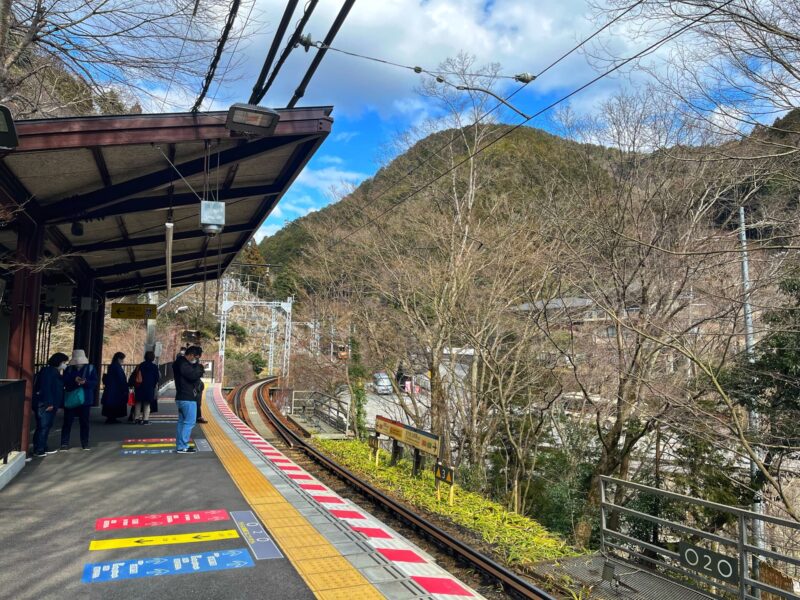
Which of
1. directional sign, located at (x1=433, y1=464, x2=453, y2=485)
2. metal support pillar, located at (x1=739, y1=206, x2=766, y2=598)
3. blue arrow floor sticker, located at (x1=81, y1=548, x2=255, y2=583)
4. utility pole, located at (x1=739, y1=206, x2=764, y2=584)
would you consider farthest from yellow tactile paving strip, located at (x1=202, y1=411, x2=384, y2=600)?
metal support pillar, located at (x1=739, y1=206, x2=766, y2=598)

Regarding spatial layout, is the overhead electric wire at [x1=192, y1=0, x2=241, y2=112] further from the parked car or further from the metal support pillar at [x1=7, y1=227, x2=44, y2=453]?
the parked car

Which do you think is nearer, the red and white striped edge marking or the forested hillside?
the red and white striped edge marking

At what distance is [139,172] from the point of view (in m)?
8.70

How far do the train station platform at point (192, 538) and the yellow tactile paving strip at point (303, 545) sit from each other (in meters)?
0.01

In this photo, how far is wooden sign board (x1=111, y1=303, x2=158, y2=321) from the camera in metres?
17.8

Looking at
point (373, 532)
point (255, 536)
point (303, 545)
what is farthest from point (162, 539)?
point (373, 532)

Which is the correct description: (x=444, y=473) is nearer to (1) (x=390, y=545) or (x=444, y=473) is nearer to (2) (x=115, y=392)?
(1) (x=390, y=545)

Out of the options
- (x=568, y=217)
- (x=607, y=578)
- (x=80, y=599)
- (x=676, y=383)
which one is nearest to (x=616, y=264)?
(x=568, y=217)

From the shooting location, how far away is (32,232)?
8.59 meters

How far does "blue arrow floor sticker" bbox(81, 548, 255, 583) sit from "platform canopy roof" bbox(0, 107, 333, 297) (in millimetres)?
4634

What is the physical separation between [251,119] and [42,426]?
215 inches

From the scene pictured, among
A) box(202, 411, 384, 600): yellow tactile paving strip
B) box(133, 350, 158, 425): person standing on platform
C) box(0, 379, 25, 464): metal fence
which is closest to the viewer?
box(202, 411, 384, 600): yellow tactile paving strip

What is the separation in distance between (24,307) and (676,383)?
36.6ft

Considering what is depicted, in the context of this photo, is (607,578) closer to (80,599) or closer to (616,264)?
(80,599)
